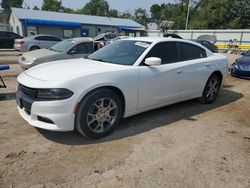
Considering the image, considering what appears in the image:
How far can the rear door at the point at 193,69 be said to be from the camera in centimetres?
473

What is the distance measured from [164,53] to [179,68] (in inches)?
17.0

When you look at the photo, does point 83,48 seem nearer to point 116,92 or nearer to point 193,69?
point 193,69

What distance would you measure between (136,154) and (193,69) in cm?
251

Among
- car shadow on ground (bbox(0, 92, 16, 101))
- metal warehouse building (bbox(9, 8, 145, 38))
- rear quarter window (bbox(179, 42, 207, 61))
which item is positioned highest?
metal warehouse building (bbox(9, 8, 145, 38))

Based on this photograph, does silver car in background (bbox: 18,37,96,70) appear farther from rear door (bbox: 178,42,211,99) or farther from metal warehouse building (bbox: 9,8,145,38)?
metal warehouse building (bbox: 9,8,145,38)

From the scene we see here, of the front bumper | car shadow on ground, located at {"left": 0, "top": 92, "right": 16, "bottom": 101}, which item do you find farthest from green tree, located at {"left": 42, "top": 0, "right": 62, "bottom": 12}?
the front bumper

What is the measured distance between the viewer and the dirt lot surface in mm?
2664

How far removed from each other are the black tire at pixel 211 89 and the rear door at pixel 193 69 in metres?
0.24

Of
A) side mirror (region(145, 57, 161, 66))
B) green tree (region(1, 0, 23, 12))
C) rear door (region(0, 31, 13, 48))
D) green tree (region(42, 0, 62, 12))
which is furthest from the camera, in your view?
green tree (region(1, 0, 23, 12))

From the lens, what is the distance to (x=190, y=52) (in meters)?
5.02

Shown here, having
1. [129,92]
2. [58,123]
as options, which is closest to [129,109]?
[129,92]

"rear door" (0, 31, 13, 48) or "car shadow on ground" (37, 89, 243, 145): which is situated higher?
"rear door" (0, 31, 13, 48)

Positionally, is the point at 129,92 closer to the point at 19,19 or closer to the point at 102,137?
the point at 102,137

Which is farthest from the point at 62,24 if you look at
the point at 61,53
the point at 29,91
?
the point at 29,91
